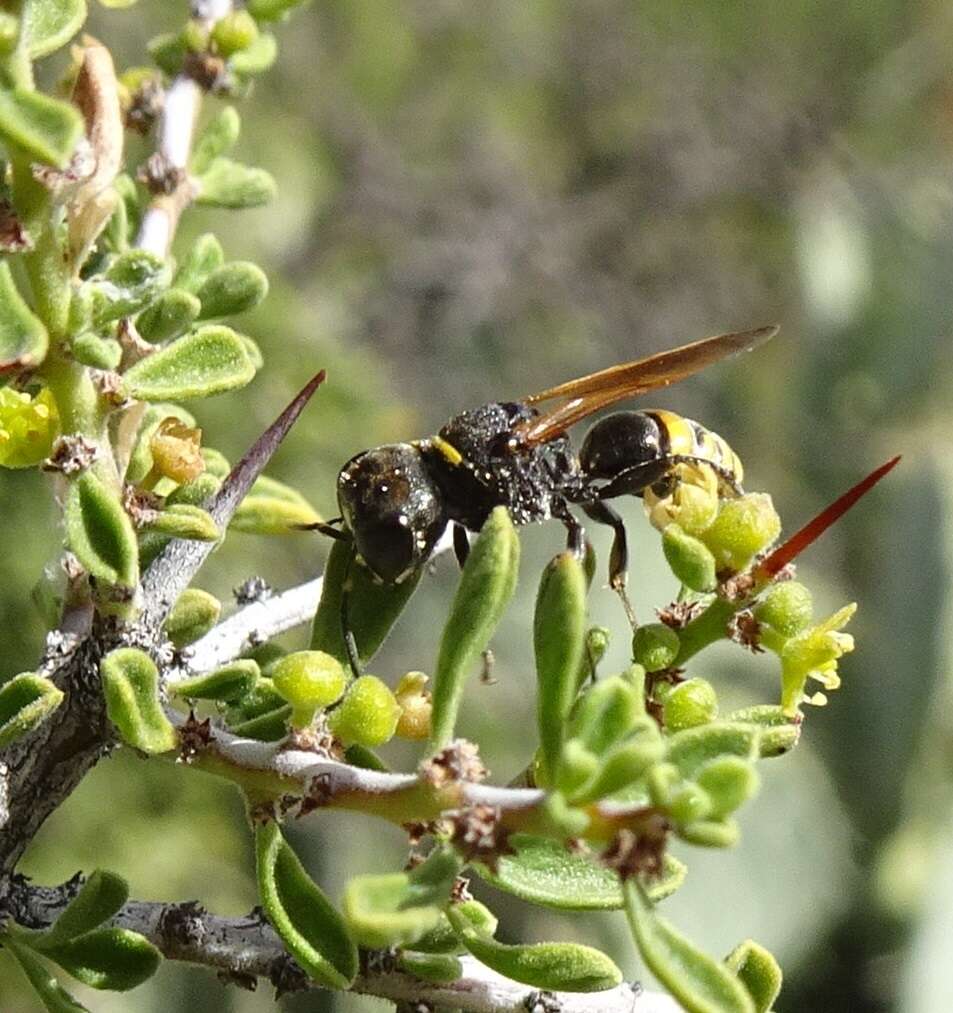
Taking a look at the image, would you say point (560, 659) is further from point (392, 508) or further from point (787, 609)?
point (392, 508)

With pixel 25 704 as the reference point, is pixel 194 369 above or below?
above

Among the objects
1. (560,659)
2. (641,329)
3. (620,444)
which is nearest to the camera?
(560,659)

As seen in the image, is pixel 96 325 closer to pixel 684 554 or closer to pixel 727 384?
pixel 684 554

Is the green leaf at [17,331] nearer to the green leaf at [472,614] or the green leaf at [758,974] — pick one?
the green leaf at [472,614]

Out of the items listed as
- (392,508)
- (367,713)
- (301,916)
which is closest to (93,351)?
(367,713)

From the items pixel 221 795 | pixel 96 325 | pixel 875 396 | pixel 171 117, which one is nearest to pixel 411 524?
pixel 171 117

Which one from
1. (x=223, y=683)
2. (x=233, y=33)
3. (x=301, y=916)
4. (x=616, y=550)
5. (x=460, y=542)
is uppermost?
(x=233, y=33)

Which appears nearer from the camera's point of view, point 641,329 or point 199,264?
point 199,264
